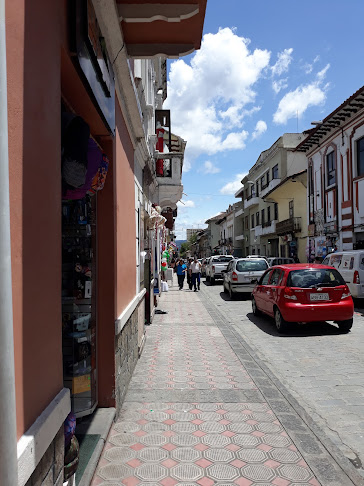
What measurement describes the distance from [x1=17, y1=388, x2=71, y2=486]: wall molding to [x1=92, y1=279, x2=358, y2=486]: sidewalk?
1379 mm

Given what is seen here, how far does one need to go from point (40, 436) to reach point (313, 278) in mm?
7572

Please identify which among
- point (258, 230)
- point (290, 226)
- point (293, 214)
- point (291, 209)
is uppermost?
point (291, 209)

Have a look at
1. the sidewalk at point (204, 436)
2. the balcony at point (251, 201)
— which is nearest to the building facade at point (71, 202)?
the sidewalk at point (204, 436)

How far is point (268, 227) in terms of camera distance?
39.2 metres

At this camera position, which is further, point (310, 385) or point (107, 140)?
point (310, 385)

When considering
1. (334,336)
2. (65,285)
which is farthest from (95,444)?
(334,336)

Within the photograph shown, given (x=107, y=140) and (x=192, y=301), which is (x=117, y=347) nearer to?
(x=107, y=140)

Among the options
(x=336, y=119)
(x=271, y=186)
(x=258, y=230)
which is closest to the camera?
(x=336, y=119)

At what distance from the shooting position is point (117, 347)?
4.43 meters

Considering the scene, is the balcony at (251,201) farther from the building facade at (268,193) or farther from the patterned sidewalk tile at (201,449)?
the patterned sidewalk tile at (201,449)

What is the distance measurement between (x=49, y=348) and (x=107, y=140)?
8.75 ft

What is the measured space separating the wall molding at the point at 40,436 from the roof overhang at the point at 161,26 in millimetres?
3318

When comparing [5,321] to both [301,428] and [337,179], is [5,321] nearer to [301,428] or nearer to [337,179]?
[301,428]

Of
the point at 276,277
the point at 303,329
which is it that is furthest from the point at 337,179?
the point at 303,329
